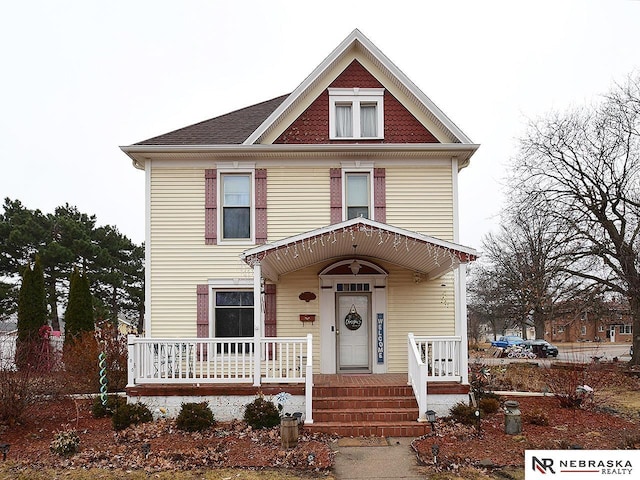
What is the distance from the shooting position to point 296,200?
39.1ft

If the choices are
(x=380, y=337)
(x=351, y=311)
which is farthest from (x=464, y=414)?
(x=351, y=311)

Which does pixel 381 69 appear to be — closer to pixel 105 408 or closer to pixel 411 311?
pixel 411 311

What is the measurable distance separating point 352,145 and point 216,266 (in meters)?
4.08

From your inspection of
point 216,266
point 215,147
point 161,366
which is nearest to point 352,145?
point 215,147

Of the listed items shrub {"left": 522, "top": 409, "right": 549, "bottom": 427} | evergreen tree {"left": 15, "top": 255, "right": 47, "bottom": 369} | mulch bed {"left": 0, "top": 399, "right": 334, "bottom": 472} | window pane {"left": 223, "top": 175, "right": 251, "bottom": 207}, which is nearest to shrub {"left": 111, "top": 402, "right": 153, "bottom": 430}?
mulch bed {"left": 0, "top": 399, "right": 334, "bottom": 472}

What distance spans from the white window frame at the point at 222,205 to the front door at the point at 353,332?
7.97 ft

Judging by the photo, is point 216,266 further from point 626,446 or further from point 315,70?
point 626,446

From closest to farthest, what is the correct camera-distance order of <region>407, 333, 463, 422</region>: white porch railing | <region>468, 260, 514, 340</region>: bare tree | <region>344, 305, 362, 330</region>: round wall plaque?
1. <region>407, 333, 463, 422</region>: white porch railing
2. <region>344, 305, 362, 330</region>: round wall plaque
3. <region>468, 260, 514, 340</region>: bare tree

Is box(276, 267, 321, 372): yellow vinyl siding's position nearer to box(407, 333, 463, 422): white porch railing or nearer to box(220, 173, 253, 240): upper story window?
box(220, 173, 253, 240): upper story window

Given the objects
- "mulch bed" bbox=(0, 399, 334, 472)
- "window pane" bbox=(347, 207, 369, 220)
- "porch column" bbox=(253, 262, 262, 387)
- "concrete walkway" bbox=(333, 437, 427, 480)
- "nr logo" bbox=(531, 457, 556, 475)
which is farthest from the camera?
"window pane" bbox=(347, 207, 369, 220)

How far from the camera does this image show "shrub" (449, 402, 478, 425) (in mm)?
8727

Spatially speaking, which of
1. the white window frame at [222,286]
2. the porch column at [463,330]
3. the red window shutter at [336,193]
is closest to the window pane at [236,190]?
the white window frame at [222,286]

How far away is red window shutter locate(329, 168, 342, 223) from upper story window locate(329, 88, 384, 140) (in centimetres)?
86

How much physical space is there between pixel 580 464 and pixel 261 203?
793cm
